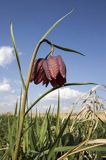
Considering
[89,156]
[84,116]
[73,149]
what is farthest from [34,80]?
[89,156]

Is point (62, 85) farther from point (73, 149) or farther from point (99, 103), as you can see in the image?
point (99, 103)

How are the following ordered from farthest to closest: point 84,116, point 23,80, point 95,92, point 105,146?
1. point 84,116
2. point 95,92
3. point 23,80
4. point 105,146

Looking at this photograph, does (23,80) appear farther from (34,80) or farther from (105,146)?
(105,146)

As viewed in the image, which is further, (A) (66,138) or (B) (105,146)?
(A) (66,138)

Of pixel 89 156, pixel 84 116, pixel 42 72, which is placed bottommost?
pixel 89 156

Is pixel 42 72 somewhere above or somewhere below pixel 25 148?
above

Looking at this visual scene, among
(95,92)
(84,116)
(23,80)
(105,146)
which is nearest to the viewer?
(105,146)
